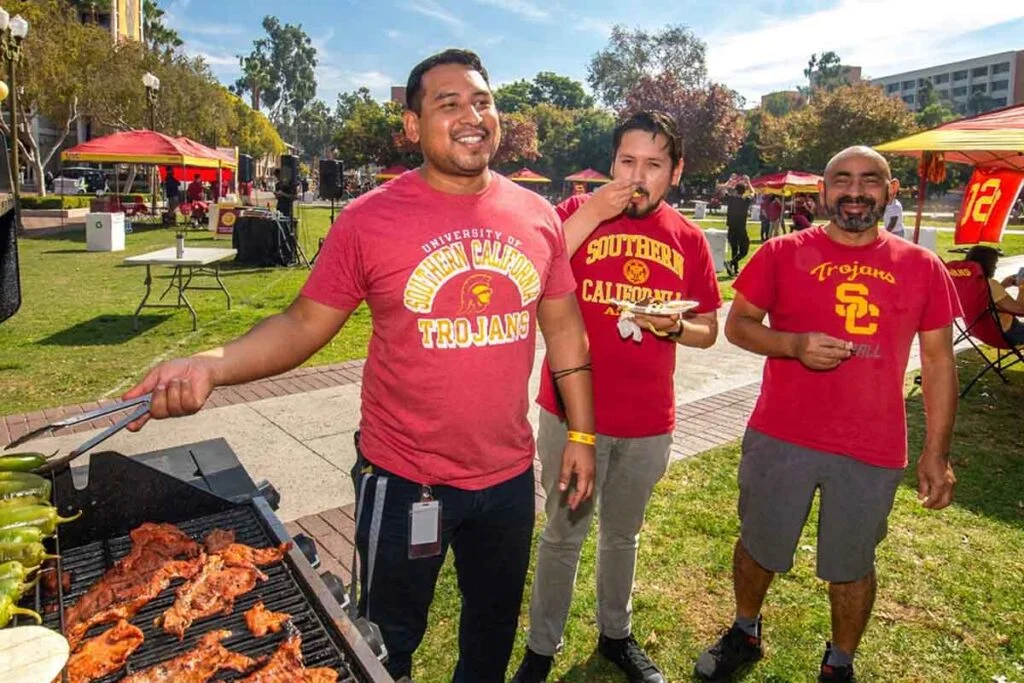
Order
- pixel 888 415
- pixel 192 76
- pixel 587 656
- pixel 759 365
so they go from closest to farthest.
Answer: pixel 888 415, pixel 587 656, pixel 759 365, pixel 192 76

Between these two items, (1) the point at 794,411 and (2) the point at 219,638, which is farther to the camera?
(1) the point at 794,411

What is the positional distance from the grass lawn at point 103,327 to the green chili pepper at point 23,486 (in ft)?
14.8

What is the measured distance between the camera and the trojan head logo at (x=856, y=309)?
2.82 metres

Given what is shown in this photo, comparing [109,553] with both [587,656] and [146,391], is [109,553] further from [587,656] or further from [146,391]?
[587,656]

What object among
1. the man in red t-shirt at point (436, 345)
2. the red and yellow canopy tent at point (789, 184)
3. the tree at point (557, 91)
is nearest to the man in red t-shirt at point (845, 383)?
the man in red t-shirt at point (436, 345)

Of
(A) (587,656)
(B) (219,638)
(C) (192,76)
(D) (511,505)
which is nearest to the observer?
(B) (219,638)

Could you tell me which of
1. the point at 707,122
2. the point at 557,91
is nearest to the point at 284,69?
the point at 557,91

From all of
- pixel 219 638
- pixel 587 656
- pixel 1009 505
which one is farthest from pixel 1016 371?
pixel 219 638

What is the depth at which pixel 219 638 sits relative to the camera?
6.02 ft

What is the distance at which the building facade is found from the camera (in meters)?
133

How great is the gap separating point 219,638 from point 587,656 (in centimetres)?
193

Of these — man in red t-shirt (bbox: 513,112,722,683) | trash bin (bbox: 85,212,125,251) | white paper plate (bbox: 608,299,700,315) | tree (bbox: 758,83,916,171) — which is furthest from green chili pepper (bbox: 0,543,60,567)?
tree (bbox: 758,83,916,171)

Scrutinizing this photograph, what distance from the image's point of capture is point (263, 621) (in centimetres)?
190

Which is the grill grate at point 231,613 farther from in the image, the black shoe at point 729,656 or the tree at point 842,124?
the tree at point 842,124
